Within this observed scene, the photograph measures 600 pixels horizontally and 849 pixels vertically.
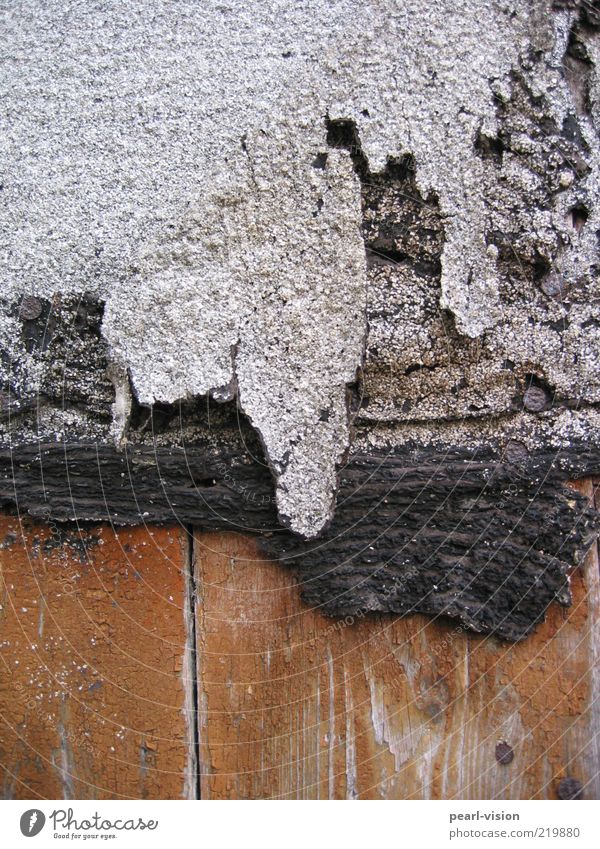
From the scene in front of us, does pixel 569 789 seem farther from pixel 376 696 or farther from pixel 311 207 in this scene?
pixel 311 207

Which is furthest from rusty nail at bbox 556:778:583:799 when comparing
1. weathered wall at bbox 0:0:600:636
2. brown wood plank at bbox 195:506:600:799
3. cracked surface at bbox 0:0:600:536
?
cracked surface at bbox 0:0:600:536

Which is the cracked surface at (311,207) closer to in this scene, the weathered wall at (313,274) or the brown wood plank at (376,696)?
the weathered wall at (313,274)

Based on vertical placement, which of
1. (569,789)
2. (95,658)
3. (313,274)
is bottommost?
(569,789)

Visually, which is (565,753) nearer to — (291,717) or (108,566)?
(291,717)

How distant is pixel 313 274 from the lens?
773mm

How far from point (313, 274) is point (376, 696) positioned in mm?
503

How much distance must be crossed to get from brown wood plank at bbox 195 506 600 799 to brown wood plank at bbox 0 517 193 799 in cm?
4

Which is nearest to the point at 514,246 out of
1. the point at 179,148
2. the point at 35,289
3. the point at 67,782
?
the point at 179,148

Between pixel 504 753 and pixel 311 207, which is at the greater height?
pixel 311 207

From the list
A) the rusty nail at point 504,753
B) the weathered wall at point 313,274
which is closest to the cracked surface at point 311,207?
the weathered wall at point 313,274

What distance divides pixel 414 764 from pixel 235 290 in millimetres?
600

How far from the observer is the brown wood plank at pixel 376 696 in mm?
835

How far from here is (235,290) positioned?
2.54 feet

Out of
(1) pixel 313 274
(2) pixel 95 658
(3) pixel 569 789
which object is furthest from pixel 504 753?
(1) pixel 313 274
